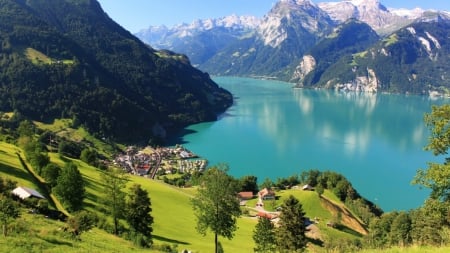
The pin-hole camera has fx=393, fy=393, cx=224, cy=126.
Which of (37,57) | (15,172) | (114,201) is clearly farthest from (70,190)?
(37,57)

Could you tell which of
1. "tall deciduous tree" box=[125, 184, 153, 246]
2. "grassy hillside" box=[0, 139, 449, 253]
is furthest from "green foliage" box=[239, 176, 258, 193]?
"tall deciduous tree" box=[125, 184, 153, 246]

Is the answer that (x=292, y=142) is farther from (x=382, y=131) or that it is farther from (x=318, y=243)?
(x=318, y=243)

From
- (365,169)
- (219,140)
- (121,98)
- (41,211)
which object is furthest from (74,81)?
(41,211)

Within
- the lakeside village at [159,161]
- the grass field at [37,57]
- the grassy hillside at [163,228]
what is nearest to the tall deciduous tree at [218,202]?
the grassy hillside at [163,228]

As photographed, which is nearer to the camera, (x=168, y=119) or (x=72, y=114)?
(x=72, y=114)

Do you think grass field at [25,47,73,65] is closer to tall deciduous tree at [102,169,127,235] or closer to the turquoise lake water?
the turquoise lake water

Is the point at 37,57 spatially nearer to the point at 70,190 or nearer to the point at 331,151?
the point at 331,151

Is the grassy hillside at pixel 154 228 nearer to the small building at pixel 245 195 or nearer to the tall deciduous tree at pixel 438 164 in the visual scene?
the small building at pixel 245 195
